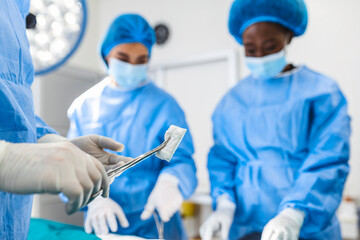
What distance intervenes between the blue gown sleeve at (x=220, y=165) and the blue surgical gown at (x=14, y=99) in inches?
27.7

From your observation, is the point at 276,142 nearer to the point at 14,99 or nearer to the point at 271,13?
the point at 271,13

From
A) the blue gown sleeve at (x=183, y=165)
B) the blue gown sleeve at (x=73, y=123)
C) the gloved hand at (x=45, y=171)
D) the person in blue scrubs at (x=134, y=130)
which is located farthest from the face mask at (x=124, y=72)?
the gloved hand at (x=45, y=171)

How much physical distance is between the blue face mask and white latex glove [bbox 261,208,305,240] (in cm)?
50

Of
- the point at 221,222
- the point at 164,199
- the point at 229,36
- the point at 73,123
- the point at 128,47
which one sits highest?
the point at 128,47

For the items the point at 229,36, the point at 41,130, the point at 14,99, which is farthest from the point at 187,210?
the point at 14,99

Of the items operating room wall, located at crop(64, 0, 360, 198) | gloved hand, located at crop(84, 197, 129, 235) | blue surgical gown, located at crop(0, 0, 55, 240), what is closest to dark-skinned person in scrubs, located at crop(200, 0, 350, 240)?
gloved hand, located at crop(84, 197, 129, 235)

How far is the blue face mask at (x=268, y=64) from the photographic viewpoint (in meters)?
1.15

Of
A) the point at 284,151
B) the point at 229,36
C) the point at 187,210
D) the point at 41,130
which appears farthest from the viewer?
the point at 187,210

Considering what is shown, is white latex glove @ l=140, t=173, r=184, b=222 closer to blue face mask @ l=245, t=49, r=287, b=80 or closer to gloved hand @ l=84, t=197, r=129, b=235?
gloved hand @ l=84, t=197, r=129, b=235

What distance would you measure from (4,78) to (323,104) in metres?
0.89

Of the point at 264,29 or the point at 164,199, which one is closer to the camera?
the point at 164,199

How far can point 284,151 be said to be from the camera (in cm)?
106

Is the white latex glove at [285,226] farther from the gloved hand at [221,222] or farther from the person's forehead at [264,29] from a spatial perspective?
the person's forehead at [264,29]

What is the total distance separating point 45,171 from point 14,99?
228 mm
